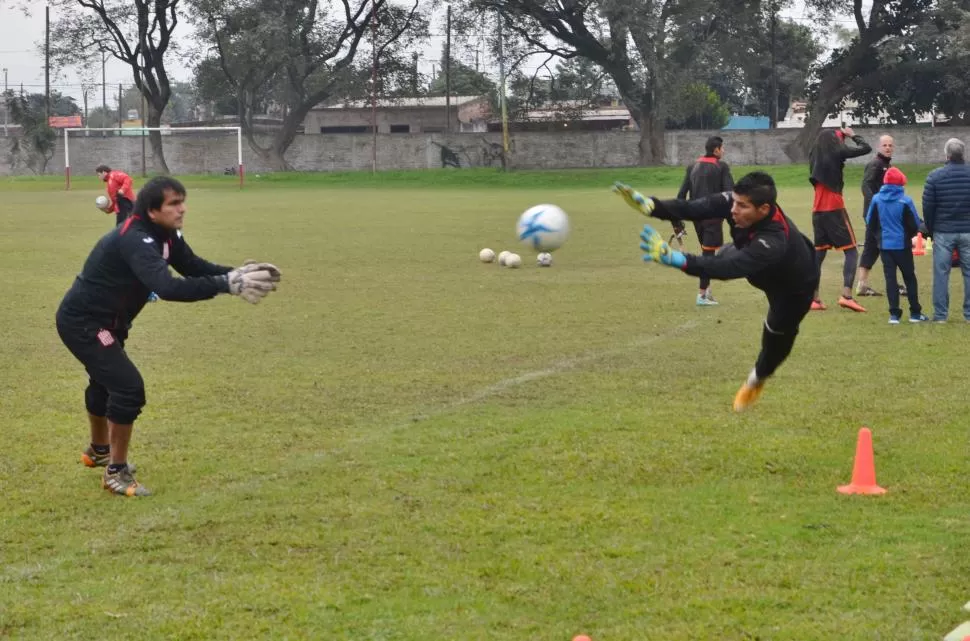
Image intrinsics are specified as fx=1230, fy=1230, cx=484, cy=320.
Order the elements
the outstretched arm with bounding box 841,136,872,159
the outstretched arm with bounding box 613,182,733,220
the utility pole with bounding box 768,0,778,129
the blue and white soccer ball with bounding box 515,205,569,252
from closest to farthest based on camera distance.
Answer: the outstretched arm with bounding box 613,182,733,220 < the blue and white soccer ball with bounding box 515,205,569,252 < the outstretched arm with bounding box 841,136,872,159 < the utility pole with bounding box 768,0,778,129

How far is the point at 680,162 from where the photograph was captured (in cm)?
6144

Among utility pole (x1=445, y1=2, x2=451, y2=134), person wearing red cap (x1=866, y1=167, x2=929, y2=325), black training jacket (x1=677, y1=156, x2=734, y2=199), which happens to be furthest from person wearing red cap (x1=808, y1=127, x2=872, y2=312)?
utility pole (x1=445, y1=2, x2=451, y2=134)

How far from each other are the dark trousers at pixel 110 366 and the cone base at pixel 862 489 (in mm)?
4344

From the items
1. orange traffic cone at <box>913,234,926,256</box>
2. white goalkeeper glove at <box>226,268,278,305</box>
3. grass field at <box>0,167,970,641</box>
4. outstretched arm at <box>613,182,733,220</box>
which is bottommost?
grass field at <box>0,167,970,641</box>

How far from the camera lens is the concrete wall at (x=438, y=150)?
199ft

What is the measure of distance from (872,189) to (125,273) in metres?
11.3

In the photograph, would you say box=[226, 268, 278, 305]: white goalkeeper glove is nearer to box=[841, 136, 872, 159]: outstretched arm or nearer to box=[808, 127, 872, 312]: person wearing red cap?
box=[841, 136, 872, 159]: outstretched arm

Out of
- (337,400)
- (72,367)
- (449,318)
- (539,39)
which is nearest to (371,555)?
(337,400)

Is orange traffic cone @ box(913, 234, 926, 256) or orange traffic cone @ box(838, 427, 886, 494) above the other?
orange traffic cone @ box(913, 234, 926, 256)

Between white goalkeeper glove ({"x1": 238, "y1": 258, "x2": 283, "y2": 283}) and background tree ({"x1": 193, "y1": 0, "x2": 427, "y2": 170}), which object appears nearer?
white goalkeeper glove ({"x1": 238, "y1": 258, "x2": 283, "y2": 283})

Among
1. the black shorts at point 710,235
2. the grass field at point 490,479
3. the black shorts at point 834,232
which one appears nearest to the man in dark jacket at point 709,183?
the black shorts at point 710,235

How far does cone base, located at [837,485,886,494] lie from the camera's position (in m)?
7.45

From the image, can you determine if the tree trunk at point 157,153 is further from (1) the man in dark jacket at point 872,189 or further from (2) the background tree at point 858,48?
(1) the man in dark jacket at point 872,189

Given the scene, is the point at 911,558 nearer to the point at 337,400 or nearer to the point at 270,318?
the point at 337,400
